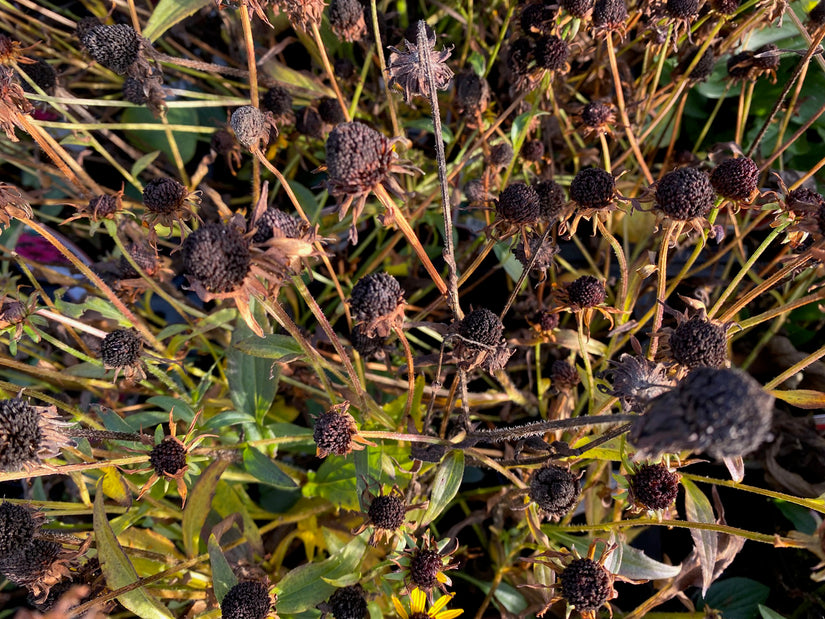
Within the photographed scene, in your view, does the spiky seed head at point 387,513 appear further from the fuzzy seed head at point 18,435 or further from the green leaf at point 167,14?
the green leaf at point 167,14

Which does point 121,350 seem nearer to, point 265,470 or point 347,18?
point 265,470

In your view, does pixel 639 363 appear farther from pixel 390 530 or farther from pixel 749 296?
pixel 390 530

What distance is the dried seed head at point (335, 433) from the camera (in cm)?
76

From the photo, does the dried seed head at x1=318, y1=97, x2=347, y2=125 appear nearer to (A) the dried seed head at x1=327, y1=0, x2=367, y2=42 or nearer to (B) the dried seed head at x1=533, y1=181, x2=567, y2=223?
(A) the dried seed head at x1=327, y1=0, x2=367, y2=42

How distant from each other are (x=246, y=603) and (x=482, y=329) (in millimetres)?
471

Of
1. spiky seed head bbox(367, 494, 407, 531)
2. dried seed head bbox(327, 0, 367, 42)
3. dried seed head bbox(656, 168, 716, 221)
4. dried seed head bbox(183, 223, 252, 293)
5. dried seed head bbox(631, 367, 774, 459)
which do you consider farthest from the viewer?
dried seed head bbox(327, 0, 367, 42)

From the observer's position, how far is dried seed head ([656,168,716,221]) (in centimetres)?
72

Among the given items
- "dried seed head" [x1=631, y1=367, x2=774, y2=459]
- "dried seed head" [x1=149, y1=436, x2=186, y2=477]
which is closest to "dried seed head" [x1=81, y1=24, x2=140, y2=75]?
"dried seed head" [x1=149, y1=436, x2=186, y2=477]

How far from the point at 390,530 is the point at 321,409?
16.1 inches

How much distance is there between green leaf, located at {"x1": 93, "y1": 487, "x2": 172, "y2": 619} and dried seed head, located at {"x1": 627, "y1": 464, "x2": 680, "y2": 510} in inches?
26.3

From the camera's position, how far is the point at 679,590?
1023 millimetres

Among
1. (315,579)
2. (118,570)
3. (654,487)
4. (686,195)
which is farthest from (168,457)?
(686,195)

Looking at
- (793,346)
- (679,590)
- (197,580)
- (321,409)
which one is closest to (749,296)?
(679,590)

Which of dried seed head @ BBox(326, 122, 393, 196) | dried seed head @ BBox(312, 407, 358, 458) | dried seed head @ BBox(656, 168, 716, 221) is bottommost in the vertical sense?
dried seed head @ BBox(312, 407, 358, 458)
